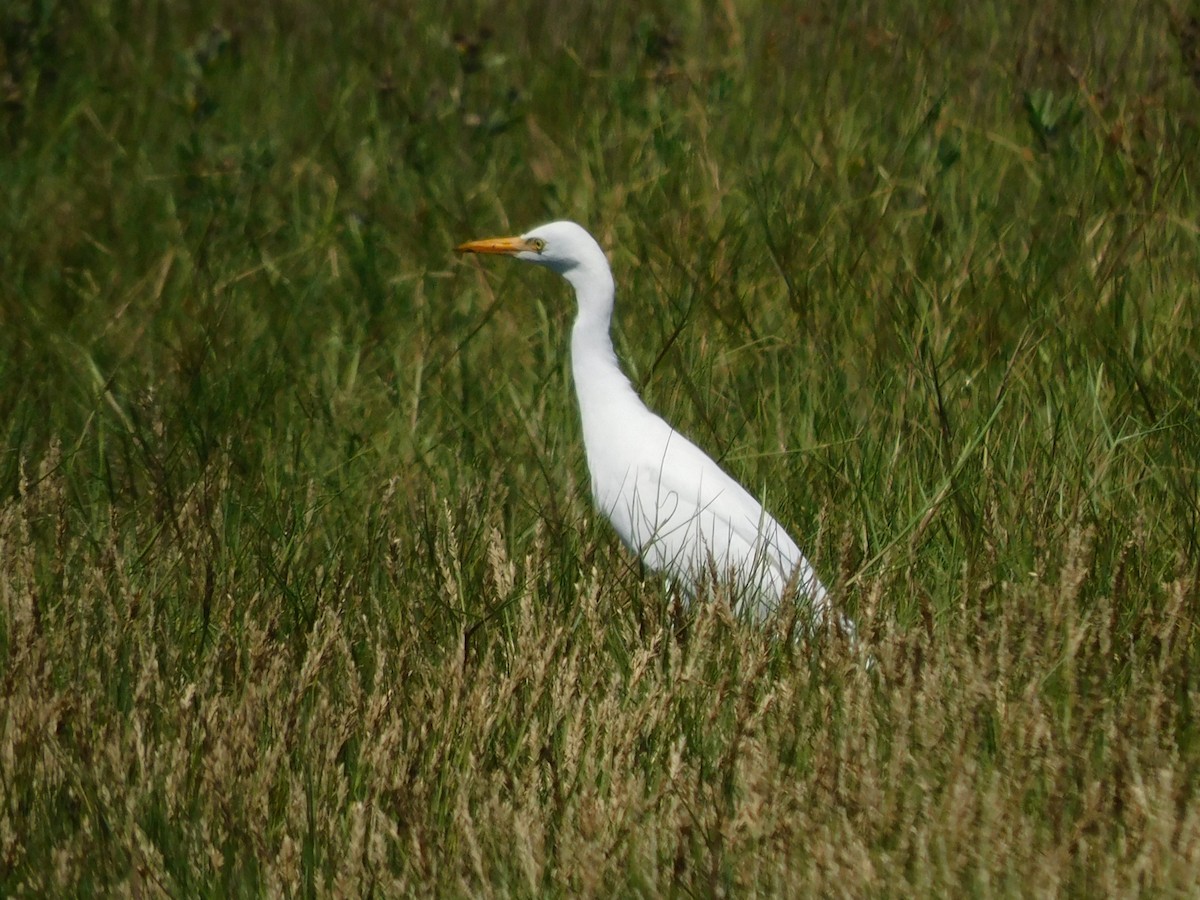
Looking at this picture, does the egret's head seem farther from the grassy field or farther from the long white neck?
the grassy field

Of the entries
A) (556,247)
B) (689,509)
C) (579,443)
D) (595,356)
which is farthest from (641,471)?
(556,247)

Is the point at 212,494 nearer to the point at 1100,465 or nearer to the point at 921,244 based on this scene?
the point at 1100,465

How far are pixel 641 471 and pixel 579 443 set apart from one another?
15.6 inches

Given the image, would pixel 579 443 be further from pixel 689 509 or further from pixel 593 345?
pixel 689 509

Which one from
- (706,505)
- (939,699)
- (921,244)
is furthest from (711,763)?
(921,244)

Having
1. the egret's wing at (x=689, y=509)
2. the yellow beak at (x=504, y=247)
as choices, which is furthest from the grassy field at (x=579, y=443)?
the yellow beak at (x=504, y=247)

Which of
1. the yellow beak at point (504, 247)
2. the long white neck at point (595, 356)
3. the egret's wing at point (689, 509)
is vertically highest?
the yellow beak at point (504, 247)

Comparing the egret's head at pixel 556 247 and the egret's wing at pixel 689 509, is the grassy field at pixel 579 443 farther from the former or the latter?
the egret's head at pixel 556 247

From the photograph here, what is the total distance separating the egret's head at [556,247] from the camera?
331cm

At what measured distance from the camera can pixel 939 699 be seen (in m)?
2.10

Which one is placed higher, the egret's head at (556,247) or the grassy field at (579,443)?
the egret's head at (556,247)

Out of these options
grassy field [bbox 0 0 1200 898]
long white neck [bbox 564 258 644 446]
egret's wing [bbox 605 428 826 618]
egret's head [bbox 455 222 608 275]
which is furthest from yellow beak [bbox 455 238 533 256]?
egret's wing [bbox 605 428 826 618]

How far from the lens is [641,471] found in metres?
3.12

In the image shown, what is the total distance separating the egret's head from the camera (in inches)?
130
